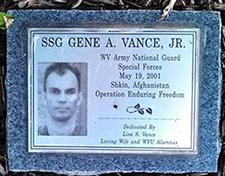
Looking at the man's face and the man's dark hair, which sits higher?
the man's dark hair

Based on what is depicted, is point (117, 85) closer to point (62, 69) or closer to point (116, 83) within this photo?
point (116, 83)

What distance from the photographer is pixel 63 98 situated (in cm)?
95

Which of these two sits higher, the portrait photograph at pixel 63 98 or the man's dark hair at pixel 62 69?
the man's dark hair at pixel 62 69

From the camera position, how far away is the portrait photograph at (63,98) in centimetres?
95

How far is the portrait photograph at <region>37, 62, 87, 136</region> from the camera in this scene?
95 cm

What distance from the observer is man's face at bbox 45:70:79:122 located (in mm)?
948

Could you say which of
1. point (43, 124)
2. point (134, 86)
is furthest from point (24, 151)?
point (134, 86)

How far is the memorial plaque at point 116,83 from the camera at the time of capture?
37.2 inches

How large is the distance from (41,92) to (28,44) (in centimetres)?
17

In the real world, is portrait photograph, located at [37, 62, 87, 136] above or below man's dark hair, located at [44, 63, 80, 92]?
below

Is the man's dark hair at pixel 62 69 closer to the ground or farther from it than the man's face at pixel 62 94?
farther from it

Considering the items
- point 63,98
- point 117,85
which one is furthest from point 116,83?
point 63,98

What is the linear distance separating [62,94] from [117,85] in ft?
0.62

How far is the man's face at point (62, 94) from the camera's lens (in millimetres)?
948
